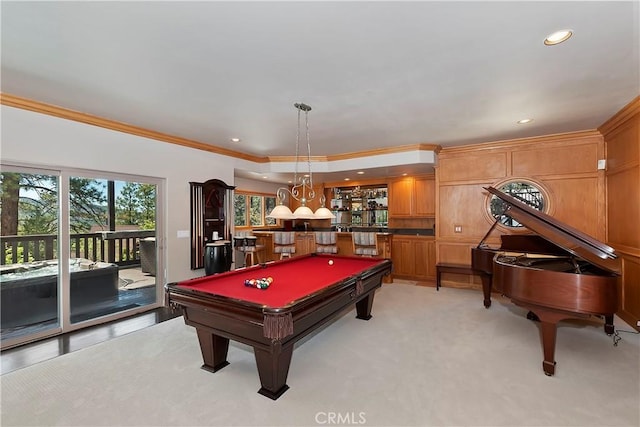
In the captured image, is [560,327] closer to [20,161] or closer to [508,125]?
[508,125]

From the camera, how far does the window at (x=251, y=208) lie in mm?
7637

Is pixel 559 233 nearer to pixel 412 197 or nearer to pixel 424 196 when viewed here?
pixel 424 196

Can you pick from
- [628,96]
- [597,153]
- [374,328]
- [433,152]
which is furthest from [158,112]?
[597,153]

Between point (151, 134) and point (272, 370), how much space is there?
3.86 meters

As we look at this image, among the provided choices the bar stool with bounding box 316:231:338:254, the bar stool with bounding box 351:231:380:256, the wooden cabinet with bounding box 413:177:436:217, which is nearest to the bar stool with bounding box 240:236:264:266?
the bar stool with bounding box 316:231:338:254

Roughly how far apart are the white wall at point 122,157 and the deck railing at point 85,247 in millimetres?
467

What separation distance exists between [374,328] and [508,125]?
11.2 feet

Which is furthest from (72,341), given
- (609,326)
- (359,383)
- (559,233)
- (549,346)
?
(609,326)

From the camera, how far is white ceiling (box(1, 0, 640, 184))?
6.05 ft

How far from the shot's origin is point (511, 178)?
5.00m

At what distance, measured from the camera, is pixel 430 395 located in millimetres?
2309

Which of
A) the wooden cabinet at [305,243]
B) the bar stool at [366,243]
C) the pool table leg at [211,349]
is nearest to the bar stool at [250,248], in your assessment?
the wooden cabinet at [305,243]

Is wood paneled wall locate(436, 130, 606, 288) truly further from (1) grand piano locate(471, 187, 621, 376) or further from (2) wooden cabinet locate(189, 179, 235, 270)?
(2) wooden cabinet locate(189, 179, 235, 270)

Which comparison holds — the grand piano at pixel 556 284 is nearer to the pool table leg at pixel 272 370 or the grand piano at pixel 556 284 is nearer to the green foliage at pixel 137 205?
the pool table leg at pixel 272 370
